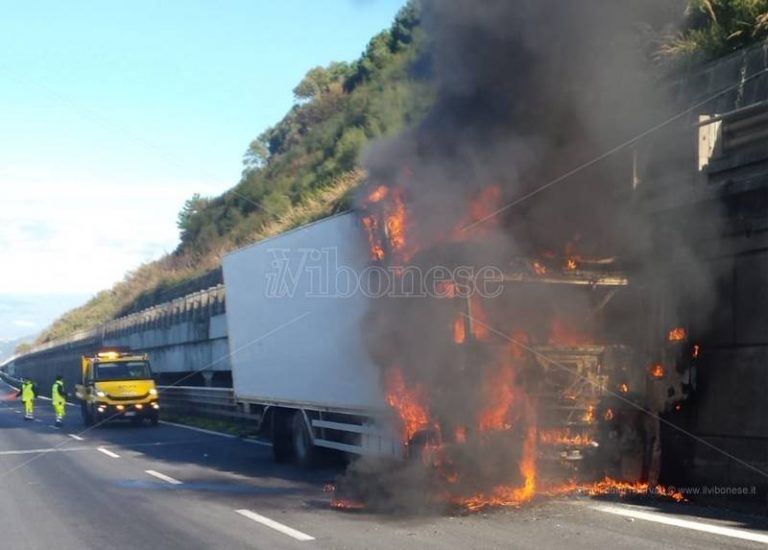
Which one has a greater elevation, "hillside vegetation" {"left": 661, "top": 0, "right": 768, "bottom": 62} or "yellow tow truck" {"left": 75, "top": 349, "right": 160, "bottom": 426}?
"hillside vegetation" {"left": 661, "top": 0, "right": 768, "bottom": 62}

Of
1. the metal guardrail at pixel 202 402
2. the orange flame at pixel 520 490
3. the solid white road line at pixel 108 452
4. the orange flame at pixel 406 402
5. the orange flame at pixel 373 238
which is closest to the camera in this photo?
the orange flame at pixel 520 490

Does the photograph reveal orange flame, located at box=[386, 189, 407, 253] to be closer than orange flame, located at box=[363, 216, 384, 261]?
Yes

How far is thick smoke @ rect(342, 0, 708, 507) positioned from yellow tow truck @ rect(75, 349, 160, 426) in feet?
55.7

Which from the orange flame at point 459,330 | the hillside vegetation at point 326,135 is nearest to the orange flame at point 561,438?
the orange flame at point 459,330

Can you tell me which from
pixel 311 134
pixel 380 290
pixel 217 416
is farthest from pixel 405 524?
pixel 311 134

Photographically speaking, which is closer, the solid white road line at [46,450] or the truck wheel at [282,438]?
the truck wheel at [282,438]

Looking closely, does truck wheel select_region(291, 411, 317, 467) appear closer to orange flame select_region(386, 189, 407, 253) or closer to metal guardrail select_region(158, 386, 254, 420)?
orange flame select_region(386, 189, 407, 253)

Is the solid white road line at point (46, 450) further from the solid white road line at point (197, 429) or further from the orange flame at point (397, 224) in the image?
the orange flame at point (397, 224)

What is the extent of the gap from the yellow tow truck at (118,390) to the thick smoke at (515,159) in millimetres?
16971

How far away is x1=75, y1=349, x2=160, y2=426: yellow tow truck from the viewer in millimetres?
26547

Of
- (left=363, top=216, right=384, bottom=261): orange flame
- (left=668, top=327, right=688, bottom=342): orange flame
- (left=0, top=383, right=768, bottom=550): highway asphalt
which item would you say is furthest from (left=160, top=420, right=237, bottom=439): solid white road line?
(left=668, top=327, right=688, bottom=342): orange flame

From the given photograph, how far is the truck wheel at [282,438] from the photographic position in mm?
15258

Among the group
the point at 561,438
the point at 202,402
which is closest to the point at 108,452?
the point at 202,402

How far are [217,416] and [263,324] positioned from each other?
11518 mm
